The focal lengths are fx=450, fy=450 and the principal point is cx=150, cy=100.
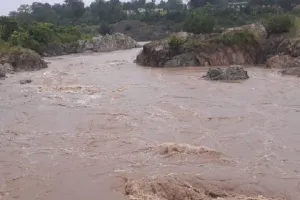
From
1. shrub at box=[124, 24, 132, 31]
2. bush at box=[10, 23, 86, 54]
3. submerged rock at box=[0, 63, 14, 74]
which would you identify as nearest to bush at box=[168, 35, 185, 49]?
submerged rock at box=[0, 63, 14, 74]

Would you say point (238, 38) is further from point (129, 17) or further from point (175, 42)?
point (129, 17)

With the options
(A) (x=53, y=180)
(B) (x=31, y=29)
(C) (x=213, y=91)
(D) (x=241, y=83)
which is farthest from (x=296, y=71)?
(B) (x=31, y=29)

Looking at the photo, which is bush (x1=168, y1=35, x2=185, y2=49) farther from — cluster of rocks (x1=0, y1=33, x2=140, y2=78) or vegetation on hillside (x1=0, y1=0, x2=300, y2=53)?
cluster of rocks (x1=0, y1=33, x2=140, y2=78)

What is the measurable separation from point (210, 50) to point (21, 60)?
14085 mm

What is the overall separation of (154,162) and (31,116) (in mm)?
7562

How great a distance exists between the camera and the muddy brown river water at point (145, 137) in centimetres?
962

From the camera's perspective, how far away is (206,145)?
12.4 meters

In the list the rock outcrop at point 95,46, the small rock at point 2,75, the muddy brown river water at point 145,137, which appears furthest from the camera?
the rock outcrop at point 95,46

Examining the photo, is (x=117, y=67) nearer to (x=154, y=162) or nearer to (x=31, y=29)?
(x=31, y=29)

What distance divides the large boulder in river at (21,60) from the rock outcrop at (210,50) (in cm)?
836

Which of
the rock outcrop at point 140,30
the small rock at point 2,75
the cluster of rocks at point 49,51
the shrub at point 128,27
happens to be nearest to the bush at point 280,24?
the cluster of rocks at point 49,51

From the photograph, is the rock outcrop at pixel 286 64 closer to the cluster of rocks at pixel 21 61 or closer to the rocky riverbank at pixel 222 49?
the rocky riverbank at pixel 222 49

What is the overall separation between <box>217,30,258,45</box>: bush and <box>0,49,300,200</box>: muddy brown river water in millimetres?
9245

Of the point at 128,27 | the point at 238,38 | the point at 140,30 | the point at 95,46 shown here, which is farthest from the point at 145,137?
the point at 128,27
